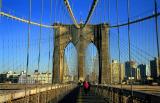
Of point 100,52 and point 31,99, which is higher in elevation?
point 100,52

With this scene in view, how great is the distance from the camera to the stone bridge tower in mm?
51000

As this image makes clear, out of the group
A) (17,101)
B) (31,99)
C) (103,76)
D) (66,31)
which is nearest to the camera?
(17,101)

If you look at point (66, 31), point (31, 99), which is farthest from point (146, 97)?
point (66, 31)

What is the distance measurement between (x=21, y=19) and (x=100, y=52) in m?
23.3

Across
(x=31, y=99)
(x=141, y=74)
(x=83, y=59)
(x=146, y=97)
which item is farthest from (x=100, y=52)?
(x=146, y=97)

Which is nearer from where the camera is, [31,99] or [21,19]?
[31,99]

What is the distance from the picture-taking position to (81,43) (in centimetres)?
5394

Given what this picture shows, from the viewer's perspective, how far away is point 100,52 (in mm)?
52438

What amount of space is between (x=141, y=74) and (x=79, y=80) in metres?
22.0

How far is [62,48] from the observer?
53.5 m

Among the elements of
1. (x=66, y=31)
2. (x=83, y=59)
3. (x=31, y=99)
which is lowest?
(x=31, y=99)

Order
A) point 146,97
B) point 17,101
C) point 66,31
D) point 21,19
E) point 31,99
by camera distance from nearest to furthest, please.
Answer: point 146,97
point 17,101
point 31,99
point 21,19
point 66,31

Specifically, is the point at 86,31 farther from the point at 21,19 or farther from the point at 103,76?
the point at 21,19

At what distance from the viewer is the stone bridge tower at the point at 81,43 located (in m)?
51.0
